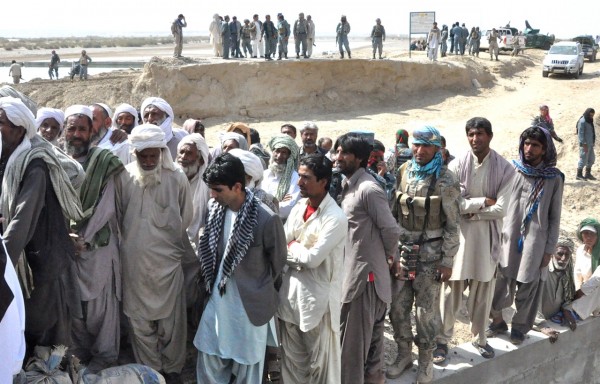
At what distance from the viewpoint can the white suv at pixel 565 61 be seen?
76.9ft

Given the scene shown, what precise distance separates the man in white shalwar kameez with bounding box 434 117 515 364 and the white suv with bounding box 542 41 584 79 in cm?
2152

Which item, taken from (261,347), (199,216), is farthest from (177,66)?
(261,347)

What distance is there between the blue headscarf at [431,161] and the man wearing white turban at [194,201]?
1492mm

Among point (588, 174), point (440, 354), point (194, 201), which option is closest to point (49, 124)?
point (194, 201)

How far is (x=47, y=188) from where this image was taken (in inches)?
119

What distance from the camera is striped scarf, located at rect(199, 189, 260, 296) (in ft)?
10.9

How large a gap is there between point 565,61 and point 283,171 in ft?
72.1

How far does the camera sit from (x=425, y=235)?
13.5 feet

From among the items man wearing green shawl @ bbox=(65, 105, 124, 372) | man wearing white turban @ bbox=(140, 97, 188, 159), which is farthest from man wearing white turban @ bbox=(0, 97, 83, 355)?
man wearing white turban @ bbox=(140, 97, 188, 159)

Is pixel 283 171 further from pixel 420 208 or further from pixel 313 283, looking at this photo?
pixel 313 283

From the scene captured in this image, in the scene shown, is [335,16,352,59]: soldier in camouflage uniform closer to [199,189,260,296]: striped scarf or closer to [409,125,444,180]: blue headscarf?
[409,125,444,180]: blue headscarf

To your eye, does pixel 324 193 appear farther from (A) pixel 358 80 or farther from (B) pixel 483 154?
(A) pixel 358 80

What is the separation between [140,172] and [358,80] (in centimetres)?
1695

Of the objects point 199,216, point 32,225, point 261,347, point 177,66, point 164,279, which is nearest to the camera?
point 32,225
